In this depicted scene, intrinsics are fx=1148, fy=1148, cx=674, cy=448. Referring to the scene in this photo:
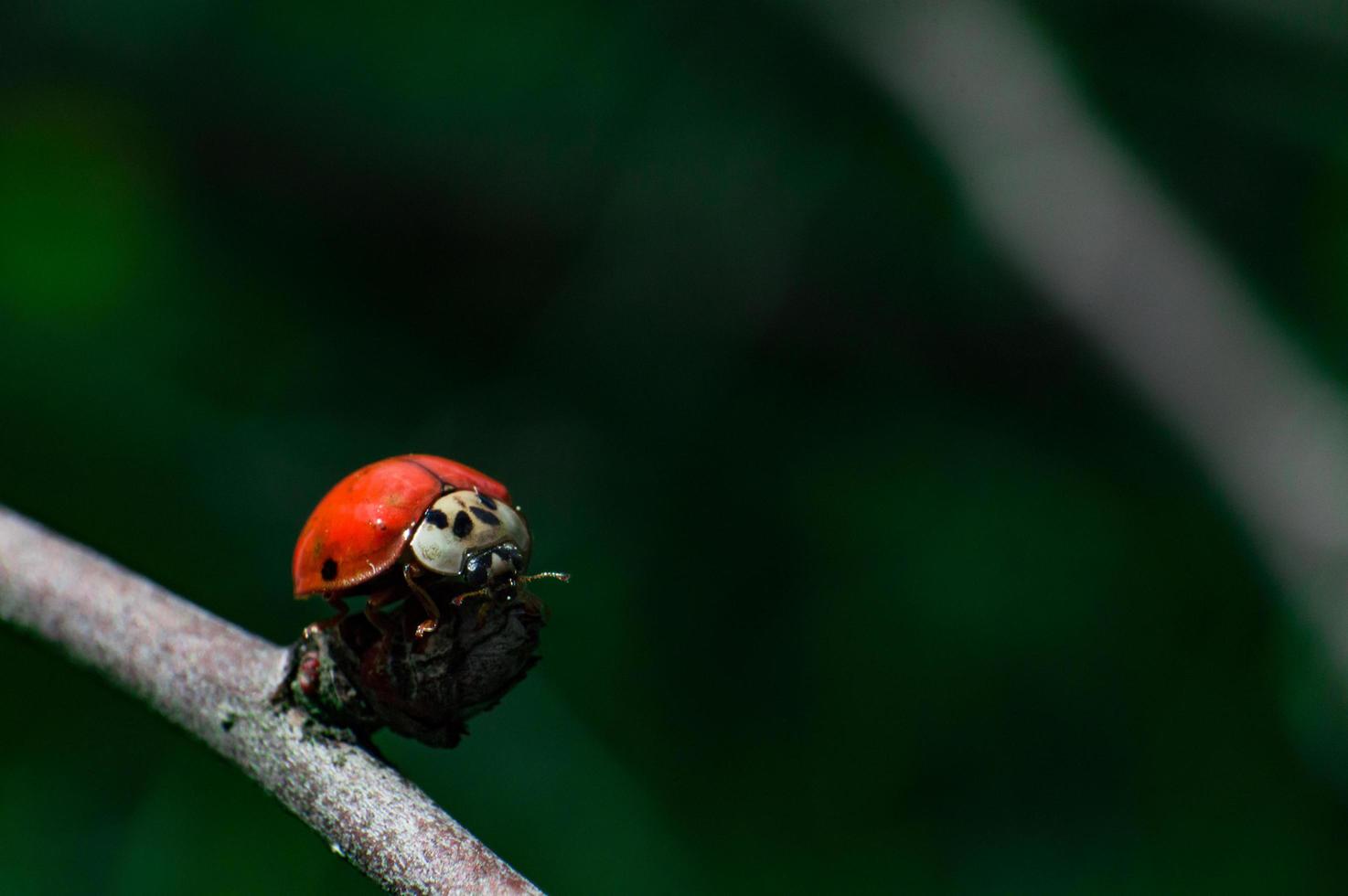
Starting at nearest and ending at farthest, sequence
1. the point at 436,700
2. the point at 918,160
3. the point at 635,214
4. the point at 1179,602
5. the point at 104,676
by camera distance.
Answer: the point at 436,700, the point at 104,676, the point at 1179,602, the point at 918,160, the point at 635,214

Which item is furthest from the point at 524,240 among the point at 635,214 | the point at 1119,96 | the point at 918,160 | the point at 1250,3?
the point at 1250,3

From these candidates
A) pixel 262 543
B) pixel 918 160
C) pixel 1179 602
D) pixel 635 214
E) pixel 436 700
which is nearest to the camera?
pixel 436 700

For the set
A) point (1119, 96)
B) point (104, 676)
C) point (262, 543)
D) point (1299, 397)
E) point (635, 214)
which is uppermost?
point (1119, 96)

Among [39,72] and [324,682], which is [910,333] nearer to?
[39,72]

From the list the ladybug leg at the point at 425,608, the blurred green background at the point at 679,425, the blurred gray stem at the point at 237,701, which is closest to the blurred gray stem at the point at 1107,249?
the blurred green background at the point at 679,425

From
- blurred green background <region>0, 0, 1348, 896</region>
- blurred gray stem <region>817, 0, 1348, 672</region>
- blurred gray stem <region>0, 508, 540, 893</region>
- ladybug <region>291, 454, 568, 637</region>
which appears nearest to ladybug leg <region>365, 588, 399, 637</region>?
ladybug <region>291, 454, 568, 637</region>

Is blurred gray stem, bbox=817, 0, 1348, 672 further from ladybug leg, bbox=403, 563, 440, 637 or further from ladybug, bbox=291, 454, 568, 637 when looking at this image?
ladybug leg, bbox=403, 563, 440, 637
